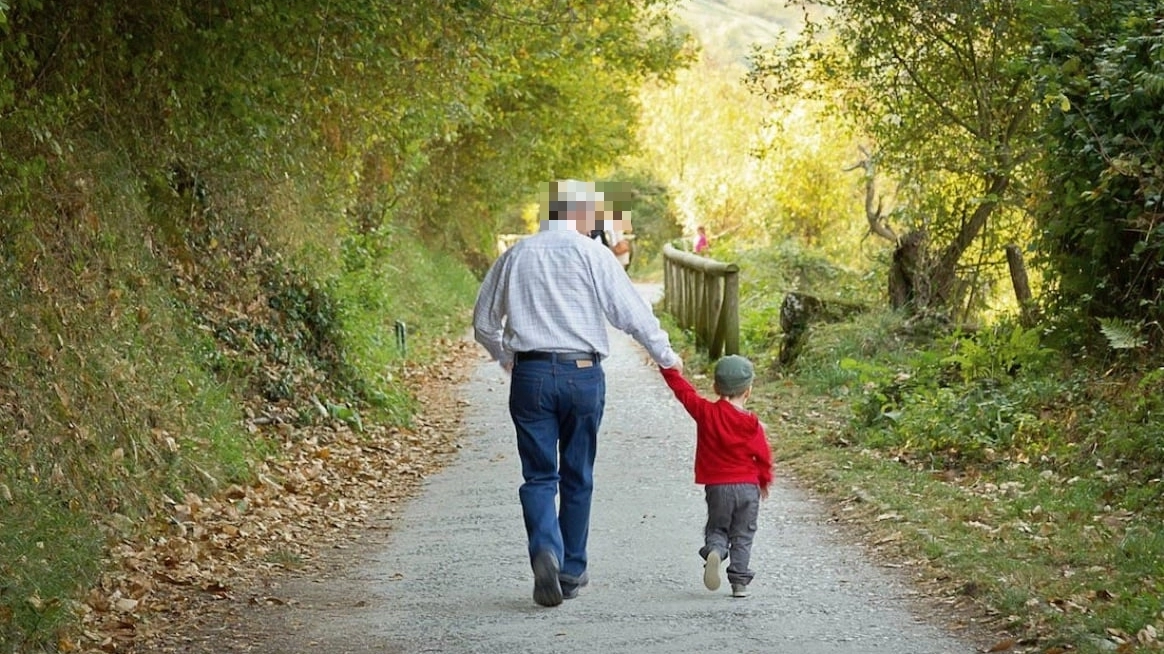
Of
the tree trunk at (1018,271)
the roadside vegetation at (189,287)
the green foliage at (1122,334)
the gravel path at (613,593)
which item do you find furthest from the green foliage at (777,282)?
the gravel path at (613,593)

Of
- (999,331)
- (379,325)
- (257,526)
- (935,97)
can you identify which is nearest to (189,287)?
(257,526)

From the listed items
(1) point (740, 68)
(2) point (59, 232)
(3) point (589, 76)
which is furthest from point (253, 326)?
(1) point (740, 68)

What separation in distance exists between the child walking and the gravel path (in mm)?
219

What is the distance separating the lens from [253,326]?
12.4m

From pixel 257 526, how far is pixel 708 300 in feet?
33.6

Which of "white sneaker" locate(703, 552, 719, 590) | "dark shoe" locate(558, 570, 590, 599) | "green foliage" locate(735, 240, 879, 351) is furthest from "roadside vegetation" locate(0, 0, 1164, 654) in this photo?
"dark shoe" locate(558, 570, 590, 599)

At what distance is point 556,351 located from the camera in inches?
268

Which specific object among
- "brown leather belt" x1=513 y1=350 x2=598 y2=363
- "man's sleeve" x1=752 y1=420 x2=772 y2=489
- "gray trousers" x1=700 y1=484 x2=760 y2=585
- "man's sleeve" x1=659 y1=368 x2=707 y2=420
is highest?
"brown leather belt" x1=513 y1=350 x2=598 y2=363

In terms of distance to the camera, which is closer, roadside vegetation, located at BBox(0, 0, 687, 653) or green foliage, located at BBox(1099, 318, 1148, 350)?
roadside vegetation, located at BBox(0, 0, 687, 653)

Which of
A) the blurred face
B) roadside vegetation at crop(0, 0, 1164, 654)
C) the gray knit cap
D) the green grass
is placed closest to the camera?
the green grass

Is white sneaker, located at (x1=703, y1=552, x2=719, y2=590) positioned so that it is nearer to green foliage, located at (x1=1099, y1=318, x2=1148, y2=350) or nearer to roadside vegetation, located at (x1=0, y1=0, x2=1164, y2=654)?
roadside vegetation, located at (x1=0, y1=0, x2=1164, y2=654)

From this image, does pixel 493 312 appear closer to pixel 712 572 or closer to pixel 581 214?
pixel 581 214

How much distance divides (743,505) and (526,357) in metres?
1.22

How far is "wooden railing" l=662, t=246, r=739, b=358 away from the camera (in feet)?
56.3
